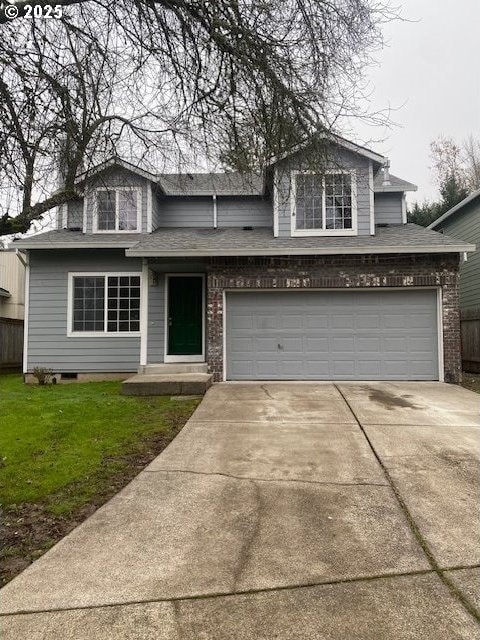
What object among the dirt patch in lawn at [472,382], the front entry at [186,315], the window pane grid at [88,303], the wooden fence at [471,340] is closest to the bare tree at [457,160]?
the wooden fence at [471,340]

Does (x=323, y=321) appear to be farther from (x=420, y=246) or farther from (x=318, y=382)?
(x=420, y=246)

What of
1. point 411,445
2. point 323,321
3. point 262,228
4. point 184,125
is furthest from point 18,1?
point 262,228

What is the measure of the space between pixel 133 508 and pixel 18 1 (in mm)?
4561

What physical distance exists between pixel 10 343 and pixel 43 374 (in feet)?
12.2

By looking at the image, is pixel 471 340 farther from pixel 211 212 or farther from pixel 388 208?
pixel 211 212

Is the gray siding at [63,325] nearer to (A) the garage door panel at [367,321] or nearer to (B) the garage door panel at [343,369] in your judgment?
(B) the garage door panel at [343,369]

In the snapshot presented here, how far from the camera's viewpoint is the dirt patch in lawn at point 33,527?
2.74m

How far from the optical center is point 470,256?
45.8 ft

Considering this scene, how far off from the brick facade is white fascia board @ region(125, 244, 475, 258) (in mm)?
307

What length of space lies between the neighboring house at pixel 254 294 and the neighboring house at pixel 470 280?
11.1ft

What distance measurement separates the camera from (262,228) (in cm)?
1244

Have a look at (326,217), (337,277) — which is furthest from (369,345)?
(326,217)

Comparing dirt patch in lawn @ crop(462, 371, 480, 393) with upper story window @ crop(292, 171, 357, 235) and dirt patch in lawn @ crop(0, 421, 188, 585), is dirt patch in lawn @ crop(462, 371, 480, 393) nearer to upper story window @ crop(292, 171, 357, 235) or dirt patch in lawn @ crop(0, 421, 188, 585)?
upper story window @ crop(292, 171, 357, 235)

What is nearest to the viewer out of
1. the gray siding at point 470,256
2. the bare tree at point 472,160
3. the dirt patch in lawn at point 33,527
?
the dirt patch in lawn at point 33,527
